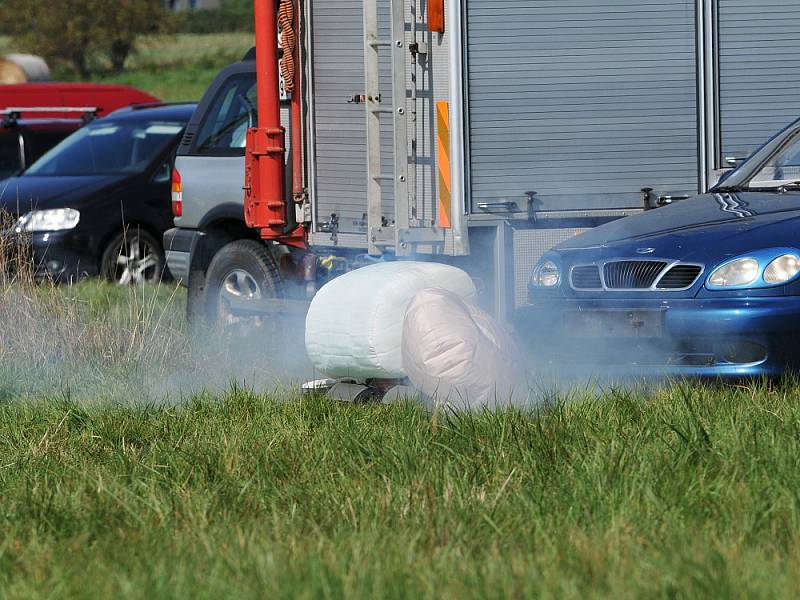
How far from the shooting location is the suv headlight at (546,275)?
7221mm

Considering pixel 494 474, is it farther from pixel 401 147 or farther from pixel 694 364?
pixel 401 147

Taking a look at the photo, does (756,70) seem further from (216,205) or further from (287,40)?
(216,205)

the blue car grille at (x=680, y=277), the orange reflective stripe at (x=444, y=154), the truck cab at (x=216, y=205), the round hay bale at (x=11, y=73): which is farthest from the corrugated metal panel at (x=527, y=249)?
the round hay bale at (x=11, y=73)

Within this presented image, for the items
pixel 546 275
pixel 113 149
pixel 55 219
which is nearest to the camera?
pixel 546 275

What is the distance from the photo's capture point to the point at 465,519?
14.7 feet

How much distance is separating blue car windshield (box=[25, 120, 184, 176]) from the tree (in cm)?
4538

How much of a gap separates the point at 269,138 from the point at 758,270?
12.8 ft

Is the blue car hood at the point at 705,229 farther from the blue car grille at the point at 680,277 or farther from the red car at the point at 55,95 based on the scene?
the red car at the point at 55,95

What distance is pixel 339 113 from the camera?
9.23 meters

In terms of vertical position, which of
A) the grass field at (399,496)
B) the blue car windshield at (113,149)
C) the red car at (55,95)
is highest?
the red car at (55,95)

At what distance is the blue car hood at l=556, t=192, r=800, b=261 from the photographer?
660 centimetres

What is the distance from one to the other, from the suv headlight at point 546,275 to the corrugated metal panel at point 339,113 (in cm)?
192

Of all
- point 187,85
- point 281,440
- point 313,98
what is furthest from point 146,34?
point 281,440

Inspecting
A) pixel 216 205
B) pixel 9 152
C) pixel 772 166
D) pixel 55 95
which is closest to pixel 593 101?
pixel 772 166
